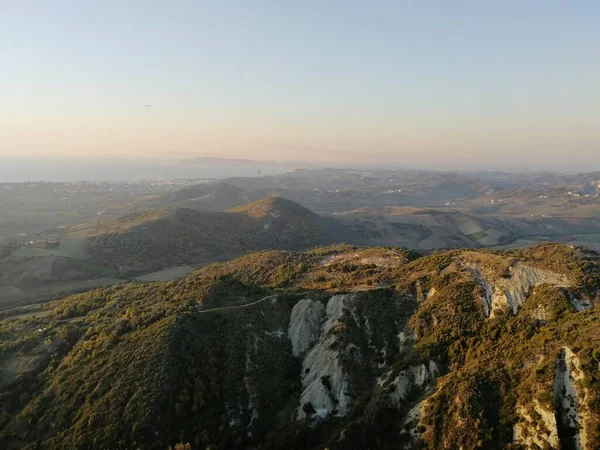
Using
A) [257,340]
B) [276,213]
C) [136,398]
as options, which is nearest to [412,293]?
[257,340]

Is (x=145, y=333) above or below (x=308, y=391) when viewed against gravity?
above

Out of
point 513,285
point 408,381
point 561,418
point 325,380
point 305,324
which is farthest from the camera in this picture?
point 305,324

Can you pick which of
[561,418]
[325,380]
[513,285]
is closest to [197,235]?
[325,380]

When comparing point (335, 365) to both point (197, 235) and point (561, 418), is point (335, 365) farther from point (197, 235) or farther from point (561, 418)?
point (197, 235)

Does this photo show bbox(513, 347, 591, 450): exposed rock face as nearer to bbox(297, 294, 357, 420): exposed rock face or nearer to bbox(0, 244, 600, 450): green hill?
bbox(0, 244, 600, 450): green hill

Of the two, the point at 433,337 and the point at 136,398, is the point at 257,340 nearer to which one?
the point at 136,398

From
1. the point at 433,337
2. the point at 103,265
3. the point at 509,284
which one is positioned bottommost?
the point at 103,265
